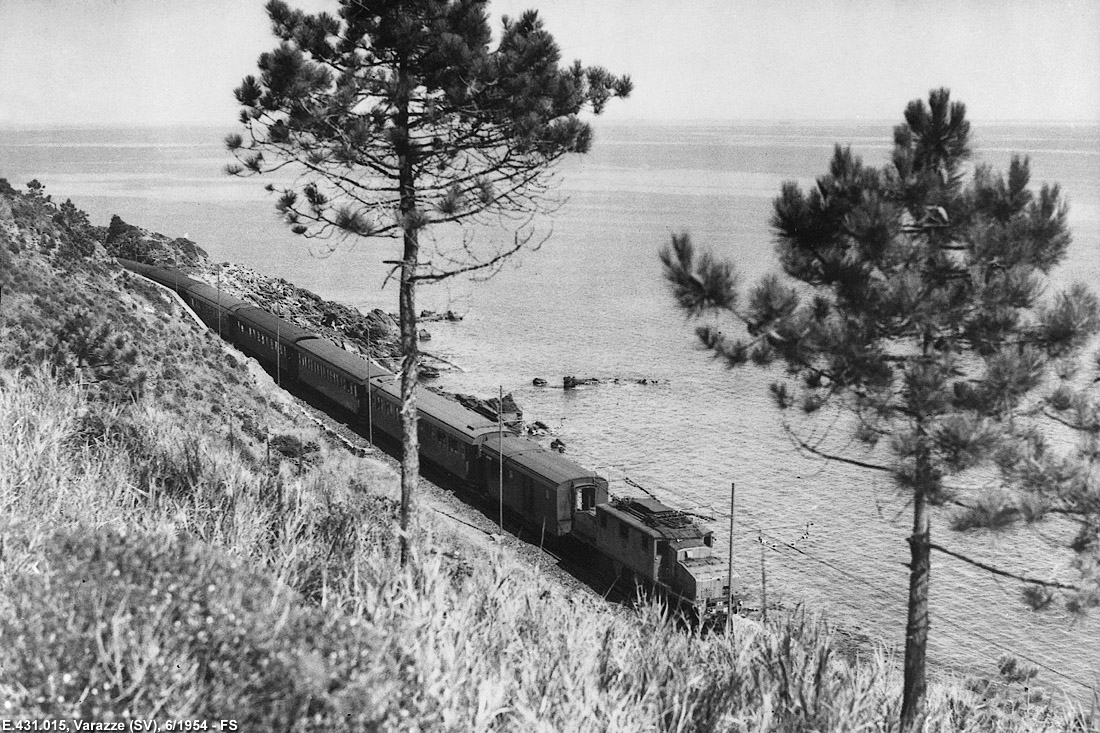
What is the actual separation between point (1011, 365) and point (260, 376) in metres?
35.1

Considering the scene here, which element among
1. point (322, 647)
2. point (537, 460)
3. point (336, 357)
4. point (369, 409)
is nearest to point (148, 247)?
point (336, 357)

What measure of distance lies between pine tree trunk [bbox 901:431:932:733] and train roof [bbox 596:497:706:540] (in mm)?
11996

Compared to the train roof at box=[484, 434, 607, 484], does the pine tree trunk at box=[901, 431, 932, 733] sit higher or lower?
higher

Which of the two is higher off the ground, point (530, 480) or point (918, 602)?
point (918, 602)

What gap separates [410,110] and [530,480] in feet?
44.8

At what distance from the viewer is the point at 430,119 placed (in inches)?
570

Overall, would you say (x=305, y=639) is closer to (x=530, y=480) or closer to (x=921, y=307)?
(x=921, y=307)

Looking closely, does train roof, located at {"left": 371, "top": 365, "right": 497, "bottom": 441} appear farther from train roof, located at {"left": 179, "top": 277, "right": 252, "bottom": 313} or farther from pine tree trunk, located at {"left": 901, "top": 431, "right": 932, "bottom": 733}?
pine tree trunk, located at {"left": 901, "top": 431, "right": 932, "bottom": 733}

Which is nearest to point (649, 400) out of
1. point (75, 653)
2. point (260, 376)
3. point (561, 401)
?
point (561, 401)

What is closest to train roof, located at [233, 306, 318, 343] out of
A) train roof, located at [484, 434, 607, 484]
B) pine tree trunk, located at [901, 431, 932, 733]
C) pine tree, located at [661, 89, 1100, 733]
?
train roof, located at [484, 434, 607, 484]

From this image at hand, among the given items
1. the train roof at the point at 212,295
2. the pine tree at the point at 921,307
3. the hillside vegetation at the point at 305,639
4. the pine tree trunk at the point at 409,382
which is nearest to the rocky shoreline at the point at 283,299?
the train roof at the point at 212,295

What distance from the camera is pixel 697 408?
46594mm

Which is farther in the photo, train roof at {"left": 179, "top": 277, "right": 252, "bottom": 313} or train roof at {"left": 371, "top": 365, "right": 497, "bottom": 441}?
train roof at {"left": 179, "top": 277, "right": 252, "bottom": 313}

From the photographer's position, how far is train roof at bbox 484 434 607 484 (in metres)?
25.5
